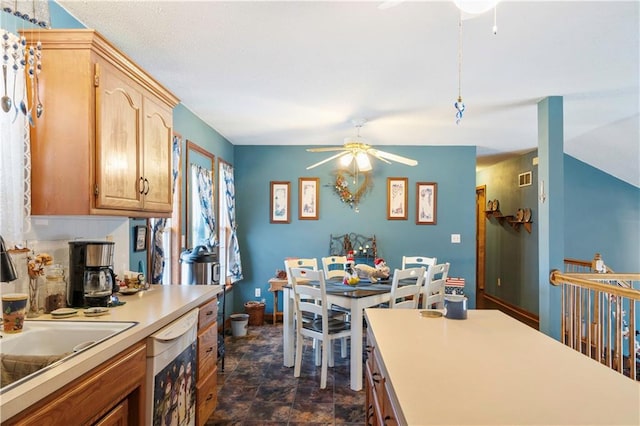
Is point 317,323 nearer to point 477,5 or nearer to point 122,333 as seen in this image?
point 122,333

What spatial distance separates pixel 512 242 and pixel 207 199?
15.7 feet

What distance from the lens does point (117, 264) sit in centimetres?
247

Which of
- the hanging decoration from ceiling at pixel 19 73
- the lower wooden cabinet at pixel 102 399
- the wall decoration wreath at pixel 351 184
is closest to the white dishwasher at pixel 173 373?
the lower wooden cabinet at pixel 102 399

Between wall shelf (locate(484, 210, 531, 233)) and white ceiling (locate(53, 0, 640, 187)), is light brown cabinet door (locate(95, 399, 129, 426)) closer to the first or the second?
white ceiling (locate(53, 0, 640, 187))

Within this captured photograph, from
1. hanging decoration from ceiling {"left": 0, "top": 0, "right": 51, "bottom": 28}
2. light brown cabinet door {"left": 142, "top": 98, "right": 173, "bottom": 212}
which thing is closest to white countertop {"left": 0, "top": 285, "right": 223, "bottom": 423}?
light brown cabinet door {"left": 142, "top": 98, "right": 173, "bottom": 212}

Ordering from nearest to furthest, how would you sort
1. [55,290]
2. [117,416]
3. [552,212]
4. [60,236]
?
1. [117,416]
2. [55,290]
3. [60,236]
4. [552,212]

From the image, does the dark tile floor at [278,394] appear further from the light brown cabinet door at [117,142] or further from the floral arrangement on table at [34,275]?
the light brown cabinet door at [117,142]

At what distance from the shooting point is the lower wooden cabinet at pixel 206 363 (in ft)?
7.38

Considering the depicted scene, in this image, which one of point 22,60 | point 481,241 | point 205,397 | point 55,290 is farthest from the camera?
point 481,241

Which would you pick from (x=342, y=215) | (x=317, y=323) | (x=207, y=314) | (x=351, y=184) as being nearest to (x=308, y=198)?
(x=342, y=215)

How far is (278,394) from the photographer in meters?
3.02

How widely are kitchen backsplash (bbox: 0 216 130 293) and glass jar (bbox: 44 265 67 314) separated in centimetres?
7

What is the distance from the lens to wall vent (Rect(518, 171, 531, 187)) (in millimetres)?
5605

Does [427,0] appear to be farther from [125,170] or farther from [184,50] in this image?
[125,170]
